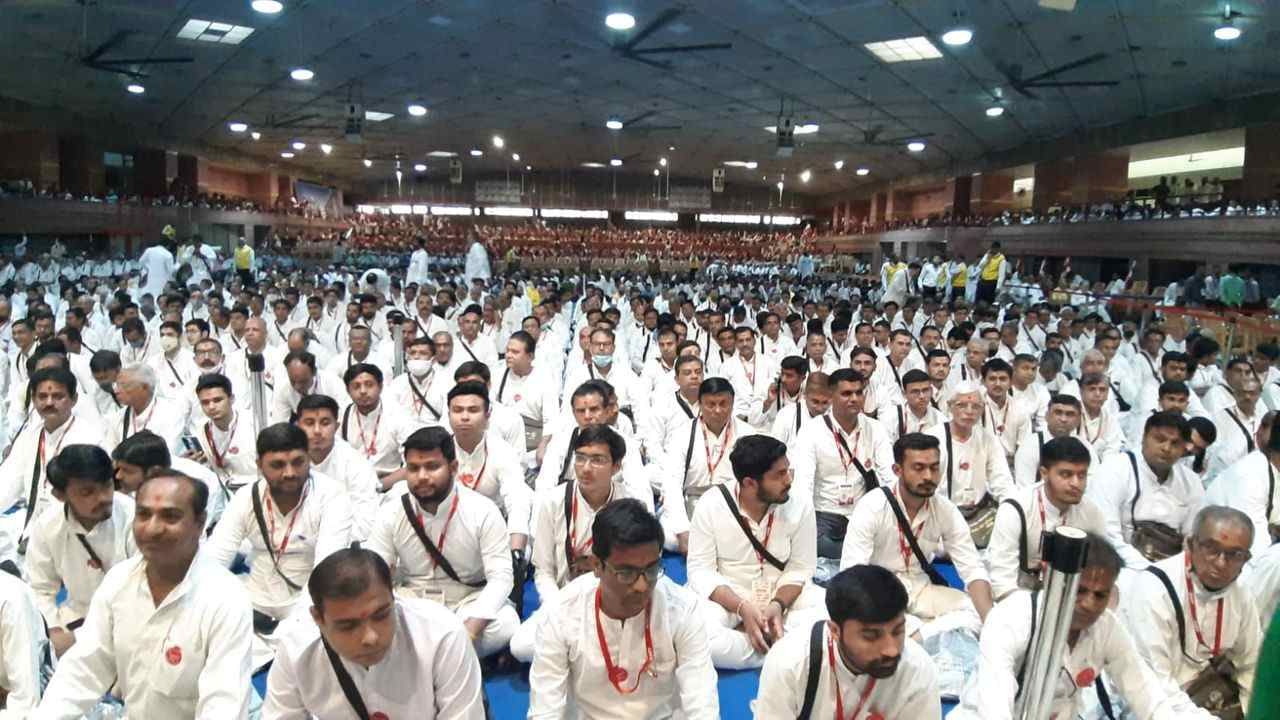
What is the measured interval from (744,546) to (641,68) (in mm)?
14354

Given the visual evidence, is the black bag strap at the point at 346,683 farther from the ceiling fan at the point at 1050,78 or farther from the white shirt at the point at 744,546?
the ceiling fan at the point at 1050,78

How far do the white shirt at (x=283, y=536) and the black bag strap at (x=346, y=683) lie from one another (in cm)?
139

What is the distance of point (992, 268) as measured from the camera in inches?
635

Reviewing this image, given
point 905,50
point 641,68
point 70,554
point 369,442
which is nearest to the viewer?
point 70,554

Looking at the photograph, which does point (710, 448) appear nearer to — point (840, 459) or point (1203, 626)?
point (840, 459)

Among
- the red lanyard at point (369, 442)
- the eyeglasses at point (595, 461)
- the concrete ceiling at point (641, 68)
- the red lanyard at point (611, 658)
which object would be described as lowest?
the red lanyard at point (611, 658)

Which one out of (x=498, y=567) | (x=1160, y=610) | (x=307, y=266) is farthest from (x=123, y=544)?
(x=307, y=266)

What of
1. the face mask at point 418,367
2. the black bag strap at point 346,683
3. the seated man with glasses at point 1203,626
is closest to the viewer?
the black bag strap at point 346,683

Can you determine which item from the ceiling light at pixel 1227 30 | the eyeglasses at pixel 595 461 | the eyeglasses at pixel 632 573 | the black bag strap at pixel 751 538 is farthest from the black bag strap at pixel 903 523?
the ceiling light at pixel 1227 30

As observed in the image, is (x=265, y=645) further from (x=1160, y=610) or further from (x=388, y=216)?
(x=388, y=216)

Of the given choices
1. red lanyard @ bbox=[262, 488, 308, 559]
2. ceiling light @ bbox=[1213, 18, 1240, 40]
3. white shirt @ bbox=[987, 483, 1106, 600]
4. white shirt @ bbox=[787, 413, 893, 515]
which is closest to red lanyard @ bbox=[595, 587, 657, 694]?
red lanyard @ bbox=[262, 488, 308, 559]

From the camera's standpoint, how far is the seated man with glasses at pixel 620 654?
287 cm

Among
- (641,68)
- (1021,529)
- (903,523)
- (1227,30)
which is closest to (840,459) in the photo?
(903,523)

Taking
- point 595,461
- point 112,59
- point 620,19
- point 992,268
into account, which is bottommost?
point 595,461
